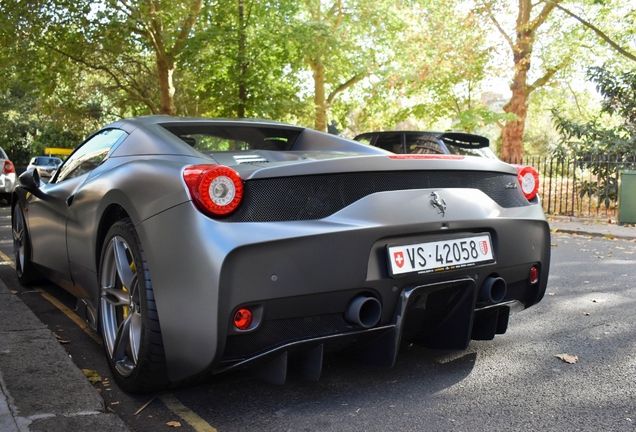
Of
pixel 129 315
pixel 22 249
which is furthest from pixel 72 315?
pixel 129 315

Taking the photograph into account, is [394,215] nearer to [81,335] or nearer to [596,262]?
[81,335]

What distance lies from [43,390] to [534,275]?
2.59 metres

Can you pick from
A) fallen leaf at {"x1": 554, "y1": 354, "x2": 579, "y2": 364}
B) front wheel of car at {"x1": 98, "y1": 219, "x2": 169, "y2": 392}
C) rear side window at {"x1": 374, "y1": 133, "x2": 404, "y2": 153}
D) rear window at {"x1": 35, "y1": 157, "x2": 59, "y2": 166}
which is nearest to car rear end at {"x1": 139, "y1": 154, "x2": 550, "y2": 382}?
front wheel of car at {"x1": 98, "y1": 219, "x2": 169, "y2": 392}

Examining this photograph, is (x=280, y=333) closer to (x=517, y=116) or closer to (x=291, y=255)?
(x=291, y=255)

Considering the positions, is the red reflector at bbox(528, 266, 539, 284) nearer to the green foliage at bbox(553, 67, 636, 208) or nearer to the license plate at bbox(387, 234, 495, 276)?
the license plate at bbox(387, 234, 495, 276)

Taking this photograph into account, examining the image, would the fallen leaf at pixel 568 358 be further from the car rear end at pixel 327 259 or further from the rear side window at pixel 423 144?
the rear side window at pixel 423 144

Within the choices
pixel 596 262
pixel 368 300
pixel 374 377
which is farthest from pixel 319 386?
pixel 596 262

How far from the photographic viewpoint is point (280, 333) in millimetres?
2818

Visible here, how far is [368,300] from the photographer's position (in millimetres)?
2926

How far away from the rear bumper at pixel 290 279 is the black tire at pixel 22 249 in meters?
2.95

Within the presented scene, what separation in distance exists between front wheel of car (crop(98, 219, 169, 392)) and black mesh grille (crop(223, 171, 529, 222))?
612mm

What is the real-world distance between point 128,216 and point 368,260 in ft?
4.06

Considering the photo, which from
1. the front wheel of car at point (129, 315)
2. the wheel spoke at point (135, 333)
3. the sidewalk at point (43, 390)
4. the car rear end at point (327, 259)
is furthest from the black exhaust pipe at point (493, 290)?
the sidewalk at point (43, 390)

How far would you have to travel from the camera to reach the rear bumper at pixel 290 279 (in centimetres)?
268
